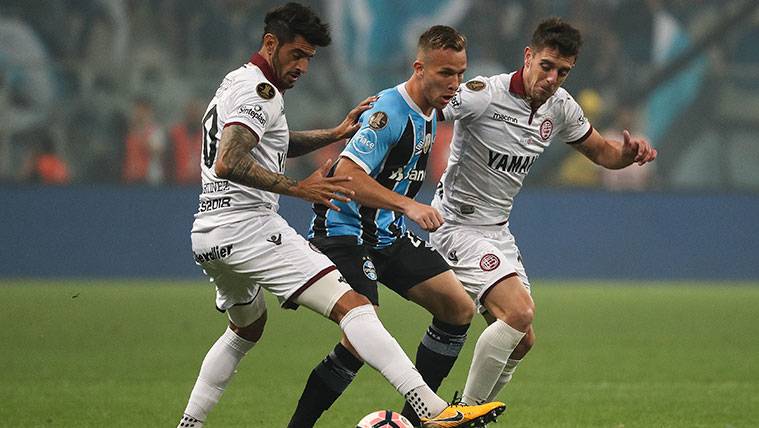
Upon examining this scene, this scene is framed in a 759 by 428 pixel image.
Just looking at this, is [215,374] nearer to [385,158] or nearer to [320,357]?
[385,158]

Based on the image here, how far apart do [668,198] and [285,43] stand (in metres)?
15.9

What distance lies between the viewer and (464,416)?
6.20 m

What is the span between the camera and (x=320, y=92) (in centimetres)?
2206

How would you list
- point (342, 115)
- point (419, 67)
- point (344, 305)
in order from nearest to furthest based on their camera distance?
point (344, 305)
point (419, 67)
point (342, 115)

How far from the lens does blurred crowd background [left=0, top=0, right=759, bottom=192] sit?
69.2ft

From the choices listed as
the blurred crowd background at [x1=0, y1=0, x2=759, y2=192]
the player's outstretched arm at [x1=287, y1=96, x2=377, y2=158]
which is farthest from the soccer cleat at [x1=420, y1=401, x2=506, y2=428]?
the blurred crowd background at [x1=0, y1=0, x2=759, y2=192]

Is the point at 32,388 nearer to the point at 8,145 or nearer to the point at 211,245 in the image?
the point at 211,245

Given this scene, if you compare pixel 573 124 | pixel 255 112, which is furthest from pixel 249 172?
pixel 573 124

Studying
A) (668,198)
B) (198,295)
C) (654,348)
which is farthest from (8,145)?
(654,348)

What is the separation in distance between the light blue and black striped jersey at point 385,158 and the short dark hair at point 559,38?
0.86 meters

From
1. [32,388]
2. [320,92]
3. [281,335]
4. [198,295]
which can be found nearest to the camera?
[32,388]

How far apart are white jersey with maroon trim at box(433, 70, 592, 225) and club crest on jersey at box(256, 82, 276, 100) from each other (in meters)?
1.62

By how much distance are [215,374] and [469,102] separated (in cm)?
217

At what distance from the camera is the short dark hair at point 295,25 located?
6578 millimetres
